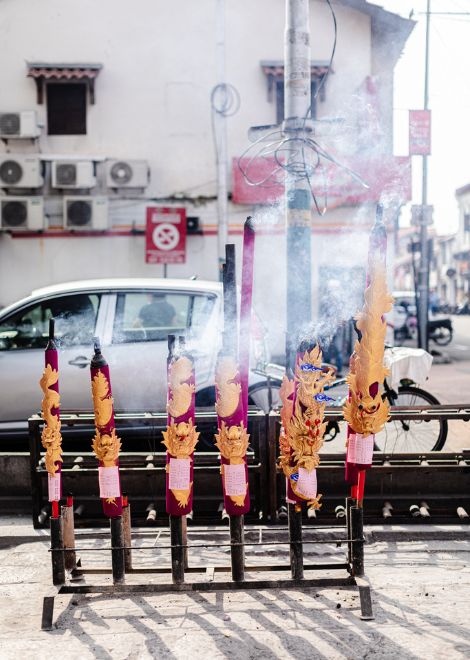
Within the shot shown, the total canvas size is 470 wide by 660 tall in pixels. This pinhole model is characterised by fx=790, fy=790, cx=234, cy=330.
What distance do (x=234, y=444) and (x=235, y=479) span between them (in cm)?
17

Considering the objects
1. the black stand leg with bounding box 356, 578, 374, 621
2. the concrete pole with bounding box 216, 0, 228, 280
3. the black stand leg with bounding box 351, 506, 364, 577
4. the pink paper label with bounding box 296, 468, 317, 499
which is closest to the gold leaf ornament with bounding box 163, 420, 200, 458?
the pink paper label with bounding box 296, 468, 317, 499

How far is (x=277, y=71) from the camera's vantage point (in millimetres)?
17375

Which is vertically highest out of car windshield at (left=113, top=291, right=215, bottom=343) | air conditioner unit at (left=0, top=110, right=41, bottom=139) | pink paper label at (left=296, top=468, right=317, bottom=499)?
air conditioner unit at (left=0, top=110, right=41, bottom=139)

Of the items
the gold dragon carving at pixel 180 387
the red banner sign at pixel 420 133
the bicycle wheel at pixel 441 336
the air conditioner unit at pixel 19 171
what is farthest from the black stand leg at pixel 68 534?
the bicycle wheel at pixel 441 336

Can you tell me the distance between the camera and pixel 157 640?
11.6 feet

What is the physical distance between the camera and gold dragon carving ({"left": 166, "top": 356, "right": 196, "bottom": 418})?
3820 mm

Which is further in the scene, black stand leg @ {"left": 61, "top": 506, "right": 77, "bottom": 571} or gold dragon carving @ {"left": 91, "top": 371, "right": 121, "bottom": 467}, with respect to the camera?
black stand leg @ {"left": 61, "top": 506, "right": 77, "bottom": 571}

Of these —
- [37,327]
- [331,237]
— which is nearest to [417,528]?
[37,327]

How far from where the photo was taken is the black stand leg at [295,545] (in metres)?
3.88

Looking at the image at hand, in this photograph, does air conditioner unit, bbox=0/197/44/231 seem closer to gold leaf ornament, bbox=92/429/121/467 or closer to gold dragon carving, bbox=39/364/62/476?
gold dragon carving, bbox=39/364/62/476

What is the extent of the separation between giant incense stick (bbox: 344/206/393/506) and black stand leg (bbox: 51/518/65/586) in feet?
4.92

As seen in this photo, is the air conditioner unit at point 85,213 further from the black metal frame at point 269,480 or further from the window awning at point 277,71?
the black metal frame at point 269,480

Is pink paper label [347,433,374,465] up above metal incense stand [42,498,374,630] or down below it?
above

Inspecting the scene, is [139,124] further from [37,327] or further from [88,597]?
[88,597]
